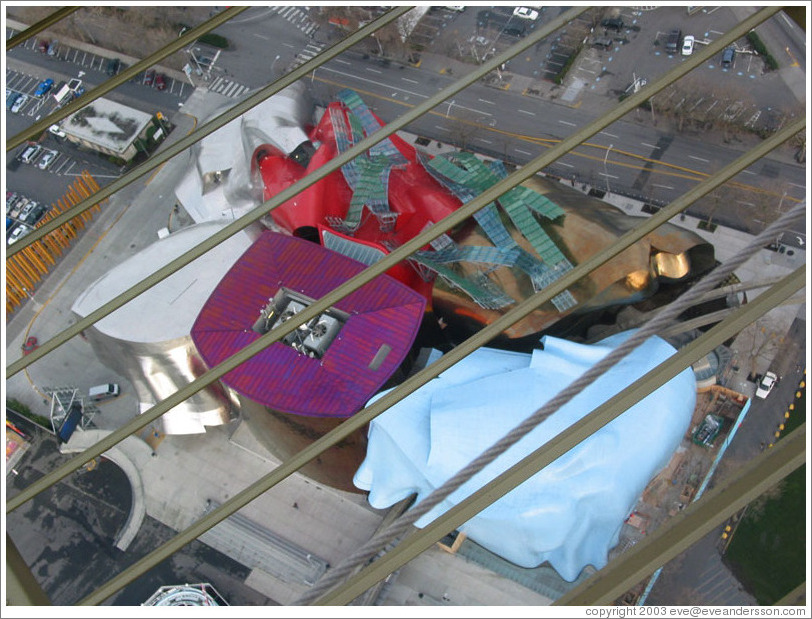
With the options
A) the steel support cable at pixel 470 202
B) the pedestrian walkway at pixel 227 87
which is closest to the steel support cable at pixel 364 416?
the steel support cable at pixel 470 202

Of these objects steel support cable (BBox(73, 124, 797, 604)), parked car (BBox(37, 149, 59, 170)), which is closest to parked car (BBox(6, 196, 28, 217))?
parked car (BBox(37, 149, 59, 170))

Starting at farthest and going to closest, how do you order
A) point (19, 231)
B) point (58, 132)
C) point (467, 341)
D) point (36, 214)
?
point (58, 132) → point (36, 214) → point (19, 231) → point (467, 341)

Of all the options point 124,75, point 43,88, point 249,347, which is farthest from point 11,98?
point 249,347

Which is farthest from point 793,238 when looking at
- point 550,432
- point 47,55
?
point 47,55

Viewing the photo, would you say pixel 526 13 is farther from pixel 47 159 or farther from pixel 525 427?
pixel 525 427

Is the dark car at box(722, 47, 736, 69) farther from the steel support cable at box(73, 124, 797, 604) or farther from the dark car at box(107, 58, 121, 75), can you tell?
the dark car at box(107, 58, 121, 75)
